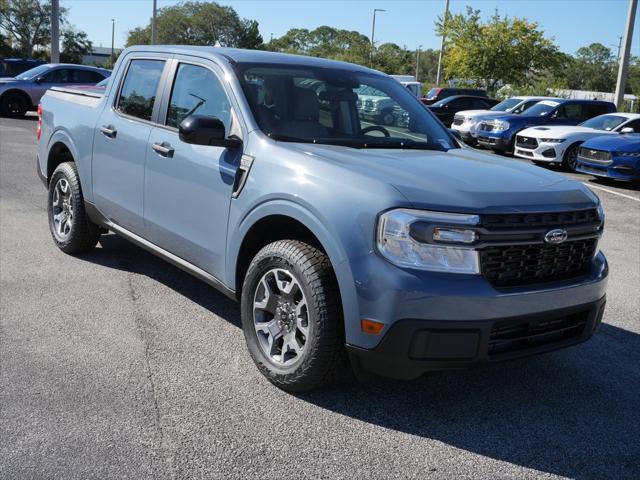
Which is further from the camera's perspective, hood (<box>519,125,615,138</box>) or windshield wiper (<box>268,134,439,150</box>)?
hood (<box>519,125,615,138</box>)

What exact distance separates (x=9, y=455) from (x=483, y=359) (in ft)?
6.80

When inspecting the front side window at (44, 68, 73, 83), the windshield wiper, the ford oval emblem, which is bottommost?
the ford oval emblem

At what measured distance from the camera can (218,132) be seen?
383 centimetres

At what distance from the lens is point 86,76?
19.8m

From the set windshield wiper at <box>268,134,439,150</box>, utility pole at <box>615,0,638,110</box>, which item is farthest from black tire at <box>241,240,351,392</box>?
utility pole at <box>615,0,638,110</box>

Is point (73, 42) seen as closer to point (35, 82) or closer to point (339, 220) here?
point (35, 82)

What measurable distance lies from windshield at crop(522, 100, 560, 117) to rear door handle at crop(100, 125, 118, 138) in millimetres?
14251

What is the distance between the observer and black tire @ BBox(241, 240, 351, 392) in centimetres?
331

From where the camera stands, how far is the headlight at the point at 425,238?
3.07 metres

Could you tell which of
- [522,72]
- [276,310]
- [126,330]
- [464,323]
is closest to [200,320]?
[126,330]

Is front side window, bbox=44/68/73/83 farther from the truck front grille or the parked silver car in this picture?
the truck front grille

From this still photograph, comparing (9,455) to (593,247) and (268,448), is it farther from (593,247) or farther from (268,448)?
(593,247)

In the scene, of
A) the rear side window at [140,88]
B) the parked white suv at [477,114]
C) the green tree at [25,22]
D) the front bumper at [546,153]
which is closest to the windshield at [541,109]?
the parked white suv at [477,114]

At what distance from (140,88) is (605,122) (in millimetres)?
12917
